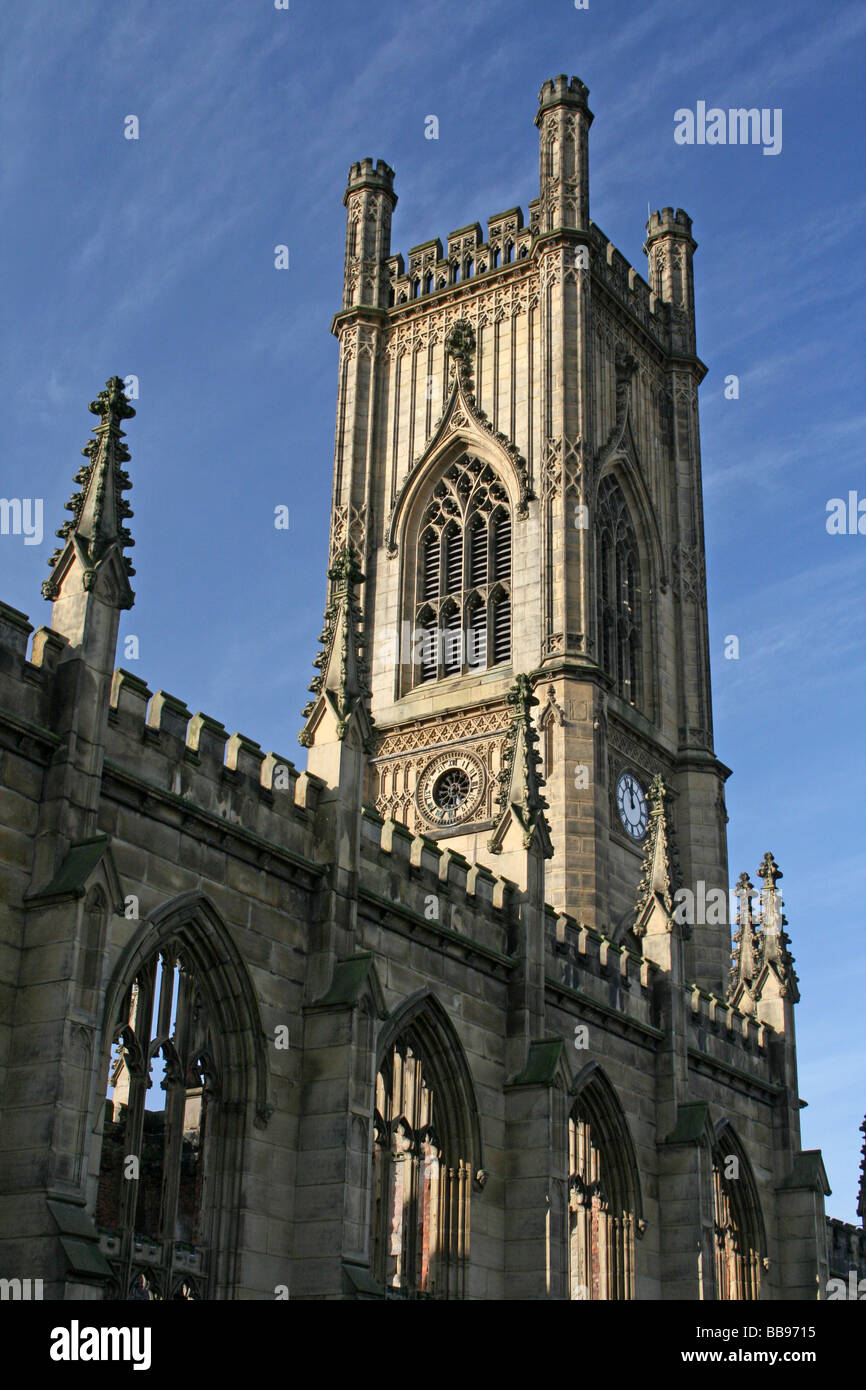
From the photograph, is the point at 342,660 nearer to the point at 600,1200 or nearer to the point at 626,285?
the point at 600,1200

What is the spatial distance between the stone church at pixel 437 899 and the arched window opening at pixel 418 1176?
6 centimetres

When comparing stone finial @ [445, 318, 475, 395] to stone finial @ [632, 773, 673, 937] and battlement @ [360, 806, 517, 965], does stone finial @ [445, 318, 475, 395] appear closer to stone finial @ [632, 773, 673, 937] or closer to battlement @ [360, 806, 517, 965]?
stone finial @ [632, 773, 673, 937]

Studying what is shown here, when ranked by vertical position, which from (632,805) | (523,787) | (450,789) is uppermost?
(450,789)

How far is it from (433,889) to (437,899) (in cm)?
15

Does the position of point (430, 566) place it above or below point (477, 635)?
above

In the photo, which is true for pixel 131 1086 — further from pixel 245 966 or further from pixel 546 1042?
pixel 546 1042

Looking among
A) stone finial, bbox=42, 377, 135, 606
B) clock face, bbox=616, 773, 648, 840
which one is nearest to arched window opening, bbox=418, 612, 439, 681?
clock face, bbox=616, 773, 648, 840

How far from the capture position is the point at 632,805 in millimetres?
41125

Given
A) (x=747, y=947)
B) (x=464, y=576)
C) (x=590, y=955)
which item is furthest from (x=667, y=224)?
(x=590, y=955)

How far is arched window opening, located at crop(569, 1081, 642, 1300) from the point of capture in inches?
1080

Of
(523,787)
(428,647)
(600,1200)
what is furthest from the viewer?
(428,647)

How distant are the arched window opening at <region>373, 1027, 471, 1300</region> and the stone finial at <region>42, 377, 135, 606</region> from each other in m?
7.62

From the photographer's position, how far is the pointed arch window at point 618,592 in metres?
44.0

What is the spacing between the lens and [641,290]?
5088 cm
